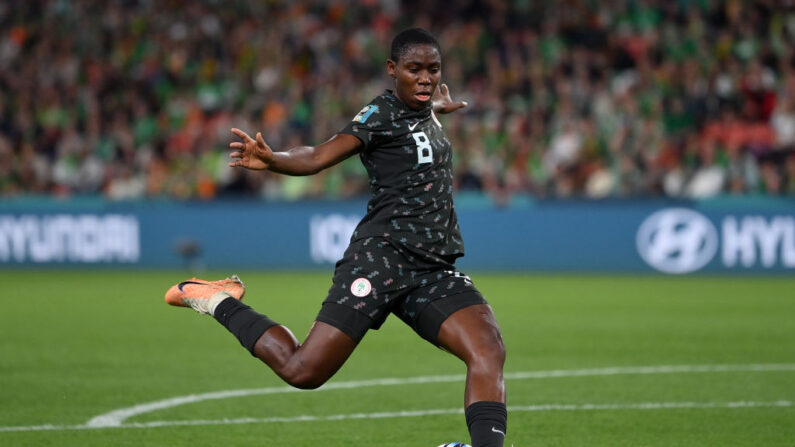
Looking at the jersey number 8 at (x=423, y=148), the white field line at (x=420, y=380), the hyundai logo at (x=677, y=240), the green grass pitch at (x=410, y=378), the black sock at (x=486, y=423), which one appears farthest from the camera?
the hyundai logo at (x=677, y=240)

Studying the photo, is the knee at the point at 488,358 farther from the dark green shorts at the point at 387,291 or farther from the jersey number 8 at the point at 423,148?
the jersey number 8 at the point at 423,148

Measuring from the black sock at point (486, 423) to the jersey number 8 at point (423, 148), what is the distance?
1182 millimetres

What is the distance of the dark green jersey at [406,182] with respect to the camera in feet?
17.5

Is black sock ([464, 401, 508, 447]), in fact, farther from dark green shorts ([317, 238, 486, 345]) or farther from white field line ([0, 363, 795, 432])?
white field line ([0, 363, 795, 432])

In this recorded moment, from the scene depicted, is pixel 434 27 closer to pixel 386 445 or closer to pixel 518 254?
pixel 518 254

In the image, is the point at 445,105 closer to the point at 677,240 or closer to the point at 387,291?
the point at 387,291

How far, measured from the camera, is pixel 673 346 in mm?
10391

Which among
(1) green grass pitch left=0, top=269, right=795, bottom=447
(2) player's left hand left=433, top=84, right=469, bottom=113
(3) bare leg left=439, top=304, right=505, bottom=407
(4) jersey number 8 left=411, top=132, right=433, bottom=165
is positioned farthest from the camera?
(1) green grass pitch left=0, top=269, right=795, bottom=447

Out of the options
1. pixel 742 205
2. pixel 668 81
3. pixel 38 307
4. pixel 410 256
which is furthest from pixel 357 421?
pixel 668 81

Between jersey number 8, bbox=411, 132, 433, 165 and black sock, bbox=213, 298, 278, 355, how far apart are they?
1.08 meters

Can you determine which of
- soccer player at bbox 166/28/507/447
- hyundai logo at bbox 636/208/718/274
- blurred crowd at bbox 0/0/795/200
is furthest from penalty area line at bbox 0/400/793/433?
blurred crowd at bbox 0/0/795/200

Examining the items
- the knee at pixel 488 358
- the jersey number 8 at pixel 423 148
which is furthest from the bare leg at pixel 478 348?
the jersey number 8 at pixel 423 148

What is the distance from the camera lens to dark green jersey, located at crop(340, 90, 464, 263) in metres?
5.35

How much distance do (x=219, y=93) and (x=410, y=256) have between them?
18028 mm
